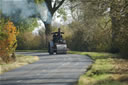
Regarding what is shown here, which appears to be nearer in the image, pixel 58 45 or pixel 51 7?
pixel 58 45

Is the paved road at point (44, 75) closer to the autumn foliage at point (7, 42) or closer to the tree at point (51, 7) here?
the autumn foliage at point (7, 42)

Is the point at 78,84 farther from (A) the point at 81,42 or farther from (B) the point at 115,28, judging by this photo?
(A) the point at 81,42

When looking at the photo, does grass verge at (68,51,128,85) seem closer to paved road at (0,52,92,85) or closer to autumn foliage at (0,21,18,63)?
paved road at (0,52,92,85)

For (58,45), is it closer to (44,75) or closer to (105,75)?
(44,75)

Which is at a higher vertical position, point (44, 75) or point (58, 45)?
point (44, 75)

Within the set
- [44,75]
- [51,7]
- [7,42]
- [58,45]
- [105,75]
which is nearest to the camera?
[105,75]

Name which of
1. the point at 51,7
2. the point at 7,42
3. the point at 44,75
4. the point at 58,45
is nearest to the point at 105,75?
the point at 44,75

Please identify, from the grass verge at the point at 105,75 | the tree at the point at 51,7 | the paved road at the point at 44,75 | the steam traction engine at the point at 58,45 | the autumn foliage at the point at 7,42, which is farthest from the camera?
the tree at the point at 51,7

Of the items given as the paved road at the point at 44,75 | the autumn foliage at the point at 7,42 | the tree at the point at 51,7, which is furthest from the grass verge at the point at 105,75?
the tree at the point at 51,7

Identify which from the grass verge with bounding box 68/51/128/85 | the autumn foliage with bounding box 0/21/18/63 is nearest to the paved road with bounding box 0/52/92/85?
the grass verge with bounding box 68/51/128/85

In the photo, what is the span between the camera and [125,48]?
104 feet

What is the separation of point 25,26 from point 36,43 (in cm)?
510

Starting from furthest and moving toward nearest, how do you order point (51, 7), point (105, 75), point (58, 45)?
point (51, 7), point (58, 45), point (105, 75)

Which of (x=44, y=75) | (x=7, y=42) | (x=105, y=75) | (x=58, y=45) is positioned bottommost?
(x=58, y=45)
